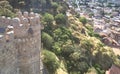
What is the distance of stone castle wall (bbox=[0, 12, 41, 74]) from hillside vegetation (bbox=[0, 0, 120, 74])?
511 inches

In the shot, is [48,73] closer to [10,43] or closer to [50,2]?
[10,43]

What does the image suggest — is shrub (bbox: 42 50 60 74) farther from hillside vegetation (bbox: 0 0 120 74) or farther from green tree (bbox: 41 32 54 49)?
green tree (bbox: 41 32 54 49)

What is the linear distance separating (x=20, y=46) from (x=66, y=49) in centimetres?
2342

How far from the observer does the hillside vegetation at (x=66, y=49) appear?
136 feet

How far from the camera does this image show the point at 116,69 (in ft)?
161

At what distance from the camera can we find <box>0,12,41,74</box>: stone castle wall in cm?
1986

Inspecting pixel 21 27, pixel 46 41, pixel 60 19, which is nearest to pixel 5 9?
pixel 46 41

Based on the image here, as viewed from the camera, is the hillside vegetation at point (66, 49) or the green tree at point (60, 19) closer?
the hillside vegetation at point (66, 49)

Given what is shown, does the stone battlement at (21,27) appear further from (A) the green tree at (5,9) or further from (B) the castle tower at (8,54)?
(A) the green tree at (5,9)

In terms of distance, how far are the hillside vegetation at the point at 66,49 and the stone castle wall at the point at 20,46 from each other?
42.5 feet

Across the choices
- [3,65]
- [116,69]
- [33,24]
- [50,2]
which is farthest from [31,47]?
[50,2]

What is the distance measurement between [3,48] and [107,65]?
33052mm

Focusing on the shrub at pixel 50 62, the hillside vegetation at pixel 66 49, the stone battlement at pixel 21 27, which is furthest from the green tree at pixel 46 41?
the stone battlement at pixel 21 27

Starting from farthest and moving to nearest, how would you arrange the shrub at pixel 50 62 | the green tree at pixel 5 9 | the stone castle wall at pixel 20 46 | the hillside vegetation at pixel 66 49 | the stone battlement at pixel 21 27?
the hillside vegetation at pixel 66 49 < the green tree at pixel 5 9 < the shrub at pixel 50 62 < the stone battlement at pixel 21 27 < the stone castle wall at pixel 20 46
